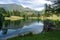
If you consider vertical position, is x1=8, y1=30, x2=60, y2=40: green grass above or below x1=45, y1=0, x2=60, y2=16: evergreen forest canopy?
below

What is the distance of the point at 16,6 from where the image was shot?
3998 millimetres

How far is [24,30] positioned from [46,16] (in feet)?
1.87

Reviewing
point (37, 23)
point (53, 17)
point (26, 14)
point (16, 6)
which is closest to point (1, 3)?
point (16, 6)

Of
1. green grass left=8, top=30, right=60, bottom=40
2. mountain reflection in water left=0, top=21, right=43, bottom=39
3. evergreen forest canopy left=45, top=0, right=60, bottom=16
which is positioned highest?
evergreen forest canopy left=45, top=0, right=60, bottom=16

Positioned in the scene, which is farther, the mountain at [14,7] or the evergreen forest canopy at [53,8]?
the evergreen forest canopy at [53,8]

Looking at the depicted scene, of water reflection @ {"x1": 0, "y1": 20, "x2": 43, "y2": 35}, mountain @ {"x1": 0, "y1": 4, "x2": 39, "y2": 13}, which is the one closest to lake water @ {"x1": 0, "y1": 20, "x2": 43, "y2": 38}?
water reflection @ {"x1": 0, "y1": 20, "x2": 43, "y2": 35}

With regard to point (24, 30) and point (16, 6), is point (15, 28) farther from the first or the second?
point (16, 6)

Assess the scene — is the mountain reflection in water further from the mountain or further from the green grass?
the mountain

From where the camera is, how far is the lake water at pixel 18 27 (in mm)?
3975

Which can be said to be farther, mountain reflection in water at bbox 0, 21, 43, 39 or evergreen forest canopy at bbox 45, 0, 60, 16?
evergreen forest canopy at bbox 45, 0, 60, 16

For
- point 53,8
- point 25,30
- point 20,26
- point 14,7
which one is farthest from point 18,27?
point 53,8

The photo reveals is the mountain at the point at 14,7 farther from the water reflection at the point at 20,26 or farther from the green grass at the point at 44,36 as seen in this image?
the green grass at the point at 44,36

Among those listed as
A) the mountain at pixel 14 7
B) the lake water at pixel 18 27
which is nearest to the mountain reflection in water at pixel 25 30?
the lake water at pixel 18 27

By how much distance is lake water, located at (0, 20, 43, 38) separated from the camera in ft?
13.0
